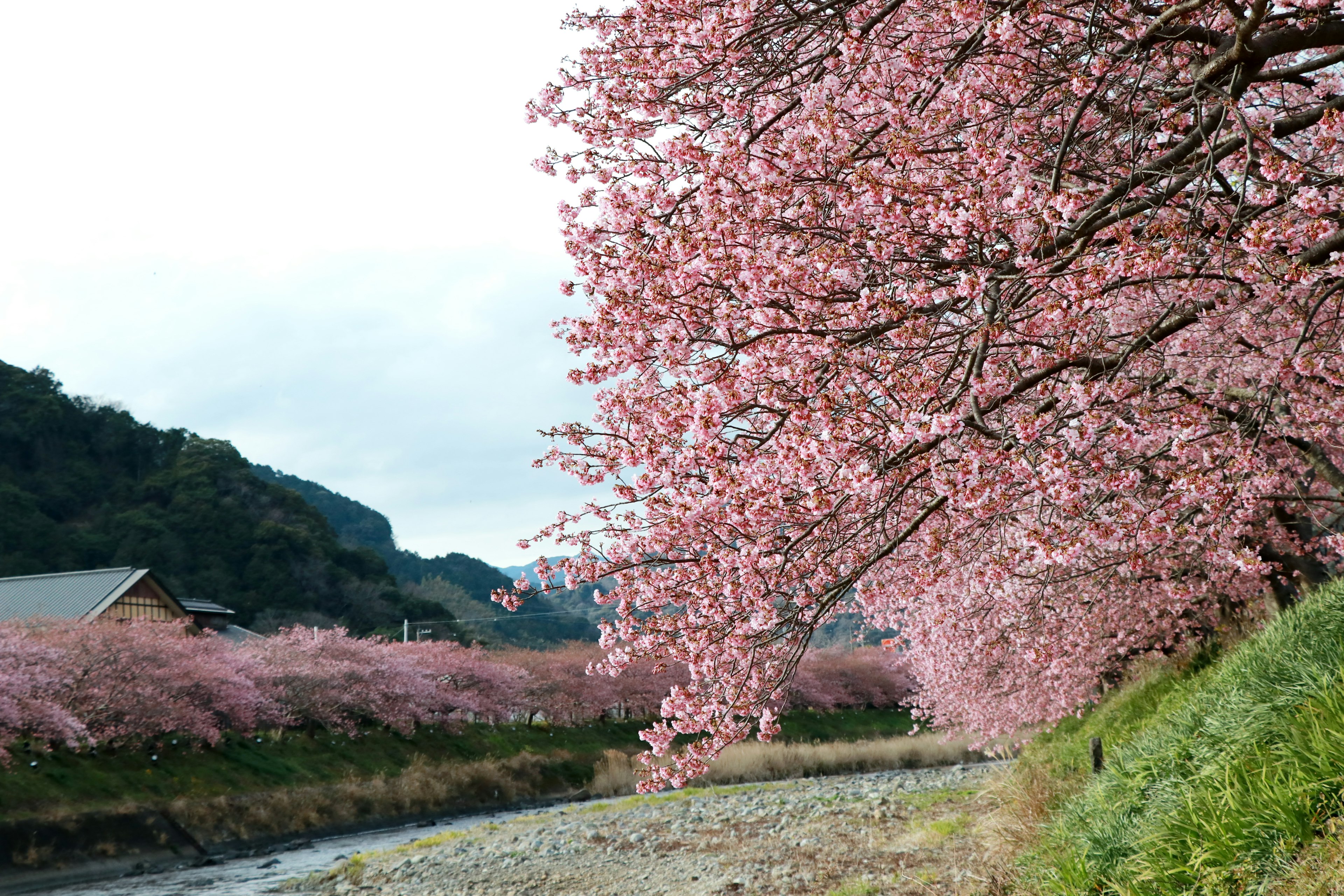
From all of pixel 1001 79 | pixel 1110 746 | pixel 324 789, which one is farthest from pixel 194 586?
pixel 1001 79

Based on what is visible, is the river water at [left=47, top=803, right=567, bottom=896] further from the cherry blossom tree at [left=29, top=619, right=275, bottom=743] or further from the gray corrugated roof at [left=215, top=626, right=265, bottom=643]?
the gray corrugated roof at [left=215, top=626, right=265, bottom=643]

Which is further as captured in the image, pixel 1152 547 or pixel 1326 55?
pixel 1152 547

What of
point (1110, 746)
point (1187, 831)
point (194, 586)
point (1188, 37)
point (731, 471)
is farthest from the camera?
point (194, 586)

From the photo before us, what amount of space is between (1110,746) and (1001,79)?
864cm

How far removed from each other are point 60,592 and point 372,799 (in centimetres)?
1986

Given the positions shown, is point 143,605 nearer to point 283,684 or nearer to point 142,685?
point 283,684

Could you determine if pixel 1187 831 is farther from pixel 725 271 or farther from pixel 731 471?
pixel 725 271

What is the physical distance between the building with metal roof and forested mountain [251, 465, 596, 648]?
31.1 m

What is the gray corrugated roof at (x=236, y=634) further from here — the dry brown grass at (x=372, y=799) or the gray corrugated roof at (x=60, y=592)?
the dry brown grass at (x=372, y=799)

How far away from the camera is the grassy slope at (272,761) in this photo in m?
21.5

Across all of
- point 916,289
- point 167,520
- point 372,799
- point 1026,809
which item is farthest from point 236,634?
point 916,289

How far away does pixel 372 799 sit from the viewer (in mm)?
27406

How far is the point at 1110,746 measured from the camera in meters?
11.5

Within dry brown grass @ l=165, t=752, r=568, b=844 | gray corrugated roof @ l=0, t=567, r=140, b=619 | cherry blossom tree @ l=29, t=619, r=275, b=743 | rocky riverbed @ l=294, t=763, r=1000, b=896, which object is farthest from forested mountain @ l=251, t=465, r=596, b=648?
rocky riverbed @ l=294, t=763, r=1000, b=896
